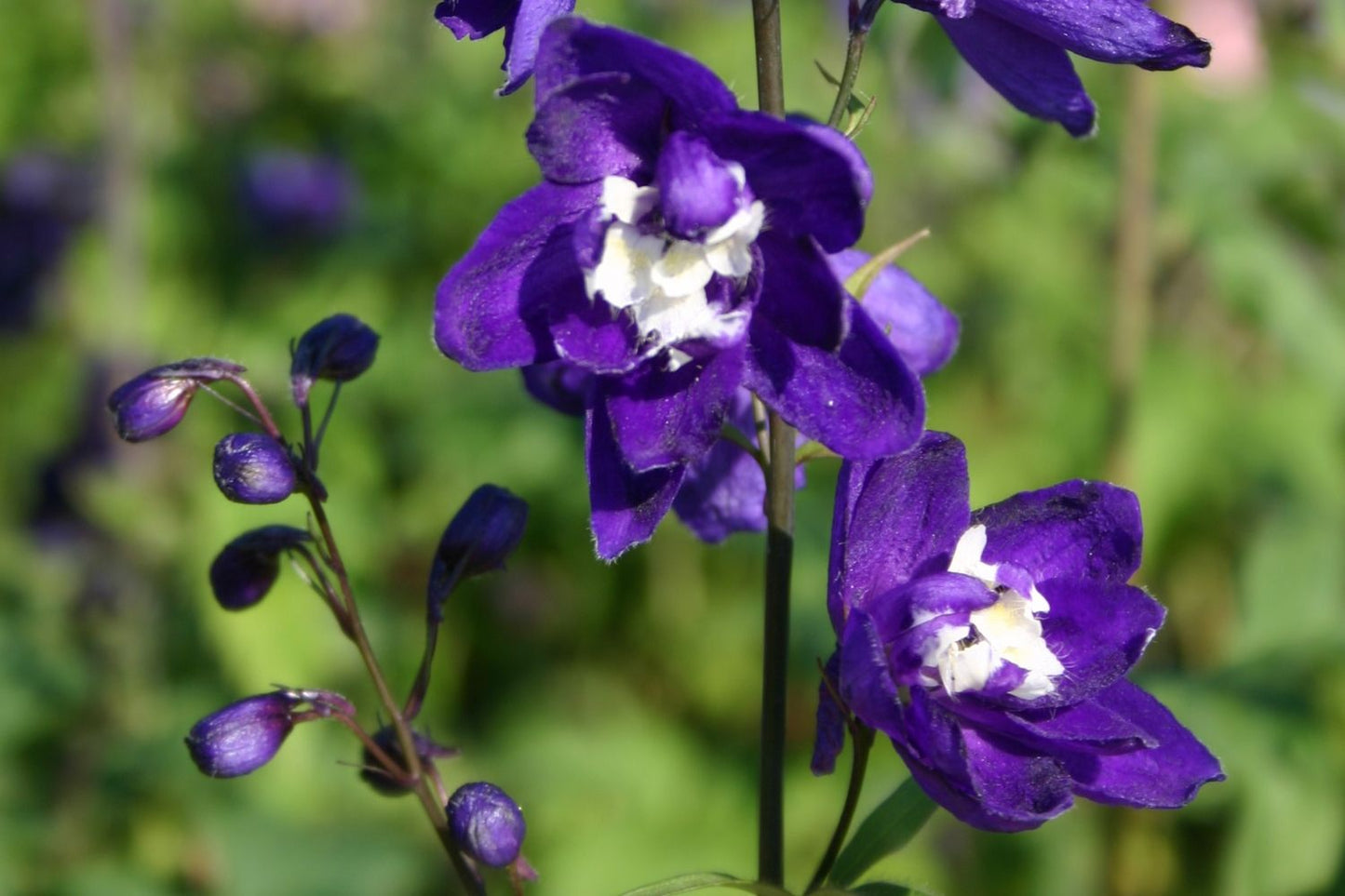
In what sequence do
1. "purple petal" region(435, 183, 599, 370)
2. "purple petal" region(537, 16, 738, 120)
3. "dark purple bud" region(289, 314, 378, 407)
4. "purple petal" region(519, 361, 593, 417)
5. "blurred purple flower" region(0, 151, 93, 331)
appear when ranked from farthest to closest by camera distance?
"blurred purple flower" region(0, 151, 93, 331) < "purple petal" region(519, 361, 593, 417) < "dark purple bud" region(289, 314, 378, 407) < "purple petal" region(435, 183, 599, 370) < "purple petal" region(537, 16, 738, 120)

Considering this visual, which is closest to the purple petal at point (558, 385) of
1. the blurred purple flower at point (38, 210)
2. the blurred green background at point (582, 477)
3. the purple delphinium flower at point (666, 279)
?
the purple delphinium flower at point (666, 279)

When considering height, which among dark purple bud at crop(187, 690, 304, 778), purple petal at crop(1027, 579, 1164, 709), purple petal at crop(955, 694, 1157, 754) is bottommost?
dark purple bud at crop(187, 690, 304, 778)

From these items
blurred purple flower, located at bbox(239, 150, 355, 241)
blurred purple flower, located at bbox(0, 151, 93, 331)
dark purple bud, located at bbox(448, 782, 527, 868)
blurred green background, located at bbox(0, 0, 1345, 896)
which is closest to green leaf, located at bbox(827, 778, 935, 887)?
dark purple bud, located at bbox(448, 782, 527, 868)

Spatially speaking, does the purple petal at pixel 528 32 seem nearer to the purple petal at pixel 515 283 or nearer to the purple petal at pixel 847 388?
the purple petal at pixel 515 283

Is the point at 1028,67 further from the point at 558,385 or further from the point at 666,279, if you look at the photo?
the point at 558,385

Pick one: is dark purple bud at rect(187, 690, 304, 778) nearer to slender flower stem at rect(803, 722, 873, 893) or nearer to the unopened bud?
the unopened bud

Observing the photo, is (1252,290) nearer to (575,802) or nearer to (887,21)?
(887,21)
